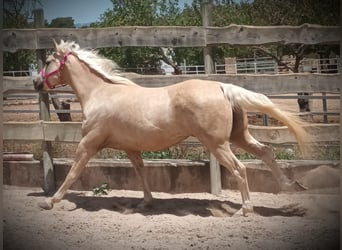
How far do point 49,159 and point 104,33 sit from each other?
155 cm

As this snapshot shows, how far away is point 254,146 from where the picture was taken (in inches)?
152

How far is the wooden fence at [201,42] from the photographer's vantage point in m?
4.11

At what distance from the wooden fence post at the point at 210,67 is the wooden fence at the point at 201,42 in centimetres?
1

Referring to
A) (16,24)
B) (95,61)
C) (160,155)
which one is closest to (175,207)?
(160,155)

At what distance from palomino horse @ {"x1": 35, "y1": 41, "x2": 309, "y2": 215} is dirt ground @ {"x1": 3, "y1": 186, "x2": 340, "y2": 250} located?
0.22 metres

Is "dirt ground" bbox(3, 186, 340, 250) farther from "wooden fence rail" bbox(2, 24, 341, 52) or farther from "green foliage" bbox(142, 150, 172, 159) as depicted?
"wooden fence rail" bbox(2, 24, 341, 52)

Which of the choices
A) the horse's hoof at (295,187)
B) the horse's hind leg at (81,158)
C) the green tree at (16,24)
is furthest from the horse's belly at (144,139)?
the green tree at (16,24)

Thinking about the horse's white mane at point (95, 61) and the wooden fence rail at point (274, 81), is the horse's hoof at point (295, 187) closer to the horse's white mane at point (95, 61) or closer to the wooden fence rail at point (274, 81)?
the wooden fence rail at point (274, 81)

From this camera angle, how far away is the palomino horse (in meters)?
3.59

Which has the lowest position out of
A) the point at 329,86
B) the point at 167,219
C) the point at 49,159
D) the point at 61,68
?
the point at 167,219

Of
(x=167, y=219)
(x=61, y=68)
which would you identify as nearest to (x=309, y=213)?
(x=167, y=219)

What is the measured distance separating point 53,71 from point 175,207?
176cm

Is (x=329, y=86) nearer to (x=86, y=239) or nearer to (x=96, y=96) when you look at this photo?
(x=96, y=96)

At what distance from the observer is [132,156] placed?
4.26 meters
